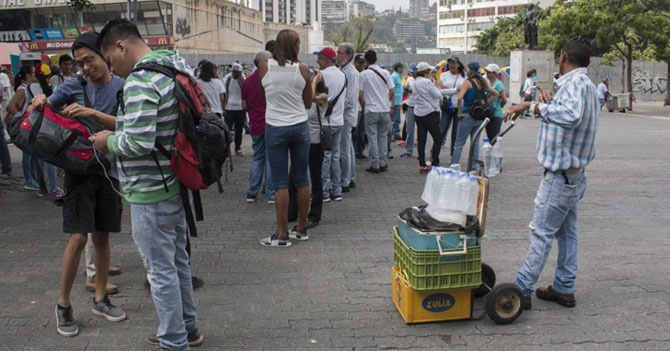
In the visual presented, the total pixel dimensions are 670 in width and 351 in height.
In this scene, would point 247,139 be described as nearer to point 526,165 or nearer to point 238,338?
point 526,165

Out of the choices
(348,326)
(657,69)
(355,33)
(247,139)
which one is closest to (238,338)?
(348,326)

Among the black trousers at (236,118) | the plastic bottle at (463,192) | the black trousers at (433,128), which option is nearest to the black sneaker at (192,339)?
the plastic bottle at (463,192)

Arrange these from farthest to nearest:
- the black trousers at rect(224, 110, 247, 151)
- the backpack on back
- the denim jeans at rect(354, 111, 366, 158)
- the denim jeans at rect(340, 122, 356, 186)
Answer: the black trousers at rect(224, 110, 247, 151), the denim jeans at rect(354, 111, 366, 158), the denim jeans at rect(340, 122, 356, 186), the backpack on back

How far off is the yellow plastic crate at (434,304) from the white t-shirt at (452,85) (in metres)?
6.75

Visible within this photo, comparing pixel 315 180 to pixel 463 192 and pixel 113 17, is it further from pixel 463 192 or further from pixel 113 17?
pixel 113 17

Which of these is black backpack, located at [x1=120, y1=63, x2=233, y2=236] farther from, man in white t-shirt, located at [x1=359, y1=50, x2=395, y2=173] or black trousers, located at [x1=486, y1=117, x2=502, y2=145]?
black trousers, located at [x1=486, y1=117, x2=502, y2=145]

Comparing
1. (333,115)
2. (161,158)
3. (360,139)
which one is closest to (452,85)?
(360,139)

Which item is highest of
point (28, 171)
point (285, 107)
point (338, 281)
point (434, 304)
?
point (285, 107)

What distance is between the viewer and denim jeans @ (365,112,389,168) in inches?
411

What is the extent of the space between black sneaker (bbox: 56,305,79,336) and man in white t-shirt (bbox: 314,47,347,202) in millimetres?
3994

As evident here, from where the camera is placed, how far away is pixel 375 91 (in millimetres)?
10242

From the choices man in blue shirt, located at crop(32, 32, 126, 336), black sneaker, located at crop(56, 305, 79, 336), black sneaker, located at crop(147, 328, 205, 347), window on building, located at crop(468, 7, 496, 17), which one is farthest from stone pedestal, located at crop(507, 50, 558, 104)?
window on building, located at crop(468, 7, 496, 17)

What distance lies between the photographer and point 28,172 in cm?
947

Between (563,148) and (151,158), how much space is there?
2802 millimetres
